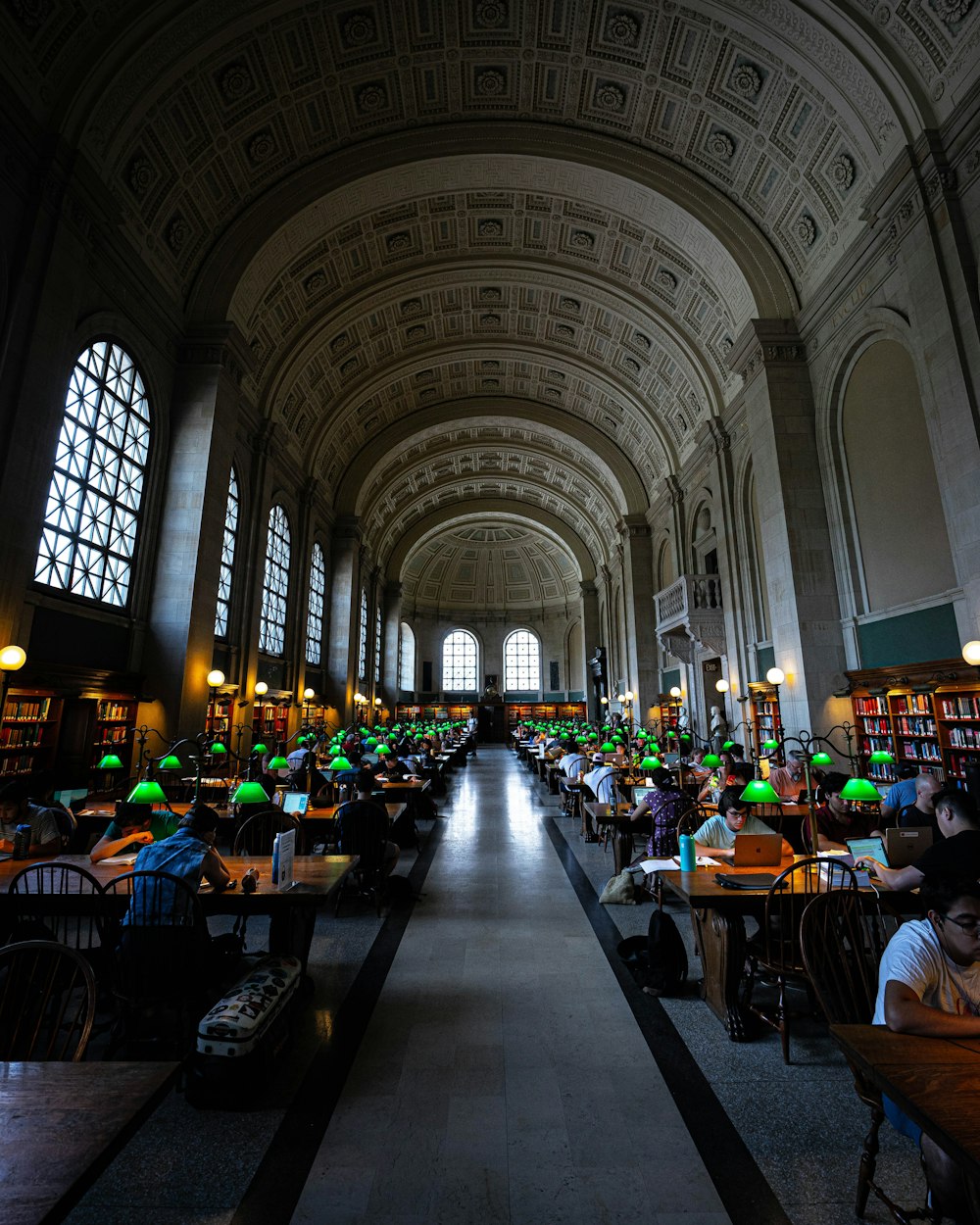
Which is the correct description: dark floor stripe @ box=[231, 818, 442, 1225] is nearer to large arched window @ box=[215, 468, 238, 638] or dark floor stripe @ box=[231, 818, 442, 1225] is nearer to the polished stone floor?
the polished stone floor

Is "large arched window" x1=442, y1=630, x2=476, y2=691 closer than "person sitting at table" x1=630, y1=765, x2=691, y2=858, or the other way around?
"person sitting at table" x1=630, y1=765, x2=691, y2=858

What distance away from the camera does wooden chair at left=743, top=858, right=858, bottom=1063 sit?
11.1 feet

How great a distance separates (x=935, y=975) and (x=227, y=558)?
51.0 feet

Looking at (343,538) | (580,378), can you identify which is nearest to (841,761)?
(580,378)

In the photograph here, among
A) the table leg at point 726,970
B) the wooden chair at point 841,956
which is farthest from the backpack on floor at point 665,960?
the wooden chair at point 841,956

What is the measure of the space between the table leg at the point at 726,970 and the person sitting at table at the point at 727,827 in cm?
92

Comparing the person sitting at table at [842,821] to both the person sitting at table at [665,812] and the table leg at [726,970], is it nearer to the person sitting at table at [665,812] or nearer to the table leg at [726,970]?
the person sitting at table at [665,812]

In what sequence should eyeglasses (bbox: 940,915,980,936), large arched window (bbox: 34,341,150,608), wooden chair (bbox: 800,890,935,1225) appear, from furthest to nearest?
large arched window (bbox: 34,341,150,608) < wooden chair (bbox: 800,890,935,1225) < eyeglasses (bbox: 940,915,980,936)

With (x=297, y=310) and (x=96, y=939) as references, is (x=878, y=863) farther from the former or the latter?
(x=297, y=310)

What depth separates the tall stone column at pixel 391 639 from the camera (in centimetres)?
3409

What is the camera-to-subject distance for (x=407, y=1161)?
8.39 ft

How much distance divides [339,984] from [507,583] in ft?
124

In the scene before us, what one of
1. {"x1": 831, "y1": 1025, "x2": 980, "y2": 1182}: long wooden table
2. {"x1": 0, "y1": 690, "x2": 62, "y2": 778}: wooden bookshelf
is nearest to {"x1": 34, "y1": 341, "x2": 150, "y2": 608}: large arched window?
{"x1": 0, "y1": 690, "x2": 62, "y2": 778}: wooden bookshelf

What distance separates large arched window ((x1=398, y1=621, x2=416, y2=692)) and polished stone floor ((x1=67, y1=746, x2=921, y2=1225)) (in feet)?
112
